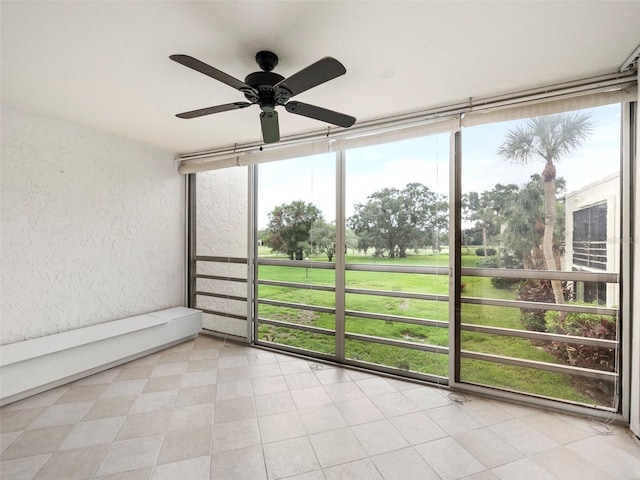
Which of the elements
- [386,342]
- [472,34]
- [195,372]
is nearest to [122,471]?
[195,372]

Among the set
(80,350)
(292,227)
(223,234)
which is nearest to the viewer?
(80,350)

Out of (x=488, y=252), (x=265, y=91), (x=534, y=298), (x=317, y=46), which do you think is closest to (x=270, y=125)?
(x=265, y=91)

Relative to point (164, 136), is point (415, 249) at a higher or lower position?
lower

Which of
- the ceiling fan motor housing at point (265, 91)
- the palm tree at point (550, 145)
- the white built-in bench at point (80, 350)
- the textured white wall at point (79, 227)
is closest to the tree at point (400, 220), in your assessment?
the palm tree at point (550, 145)

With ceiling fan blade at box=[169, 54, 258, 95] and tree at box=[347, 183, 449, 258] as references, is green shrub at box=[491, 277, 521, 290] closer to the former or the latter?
tree at box=[347, 183, 449, 258]

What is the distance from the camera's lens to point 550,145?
7.30ft

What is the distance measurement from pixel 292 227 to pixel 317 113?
5.57ft

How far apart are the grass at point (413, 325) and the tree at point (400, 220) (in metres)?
0.13

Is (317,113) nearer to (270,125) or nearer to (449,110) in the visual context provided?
(270,125)

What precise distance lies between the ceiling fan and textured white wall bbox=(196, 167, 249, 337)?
1761 millimetres

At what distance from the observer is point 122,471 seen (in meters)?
1.61

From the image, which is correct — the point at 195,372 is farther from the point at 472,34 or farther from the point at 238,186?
the point at 472,34

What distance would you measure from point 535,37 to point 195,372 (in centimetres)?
363

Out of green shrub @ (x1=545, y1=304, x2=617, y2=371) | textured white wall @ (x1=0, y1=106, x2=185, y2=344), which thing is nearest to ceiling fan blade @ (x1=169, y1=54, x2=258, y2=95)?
textured white wall @ (x1=0, y1=106, x2=185, y2=344)
